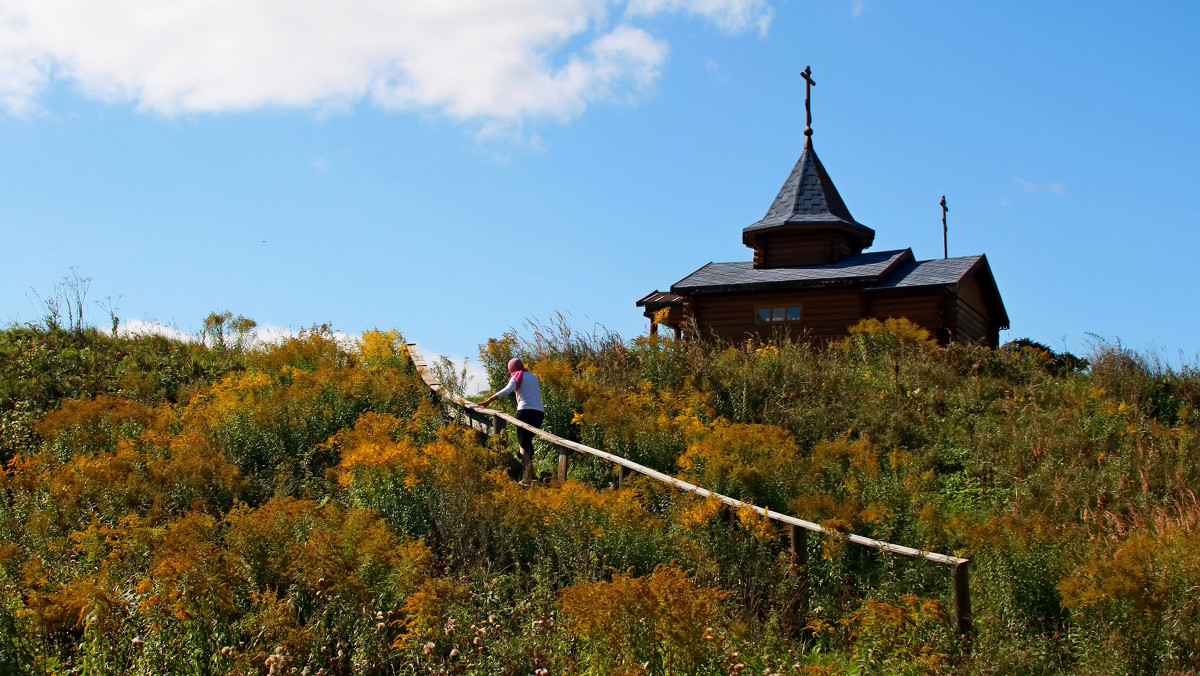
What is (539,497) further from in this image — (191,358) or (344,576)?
(191,358)

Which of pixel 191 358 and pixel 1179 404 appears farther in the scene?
pixel 191 358

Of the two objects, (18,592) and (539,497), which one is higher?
(539,497)

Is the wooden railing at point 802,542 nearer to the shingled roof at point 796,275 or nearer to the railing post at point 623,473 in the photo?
the railing post at point 623,473

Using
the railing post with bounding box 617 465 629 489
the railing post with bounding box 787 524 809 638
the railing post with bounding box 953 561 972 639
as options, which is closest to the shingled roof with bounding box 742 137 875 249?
the railing post with bounding box 617 465 629 489

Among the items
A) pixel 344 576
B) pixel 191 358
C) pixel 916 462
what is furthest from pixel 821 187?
pixel 344 576

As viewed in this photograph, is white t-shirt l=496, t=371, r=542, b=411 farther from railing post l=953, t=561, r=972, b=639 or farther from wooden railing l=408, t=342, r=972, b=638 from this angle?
railing post l=953, t=561, r=972, b=639

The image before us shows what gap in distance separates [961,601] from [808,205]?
Answer: 19.5 meters

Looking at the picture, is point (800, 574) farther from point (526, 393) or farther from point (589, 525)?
point (526, 393)

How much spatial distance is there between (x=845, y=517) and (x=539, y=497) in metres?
3.24

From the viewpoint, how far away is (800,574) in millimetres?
9336

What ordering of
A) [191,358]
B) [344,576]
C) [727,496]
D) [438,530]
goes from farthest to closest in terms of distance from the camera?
1. [191,358]
2. [727,496]
3. [438,530]
4. [344,576]

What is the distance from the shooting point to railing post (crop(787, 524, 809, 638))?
891 cm

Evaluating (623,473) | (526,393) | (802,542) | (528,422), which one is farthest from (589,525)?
(526,393)

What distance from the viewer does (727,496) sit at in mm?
10266
